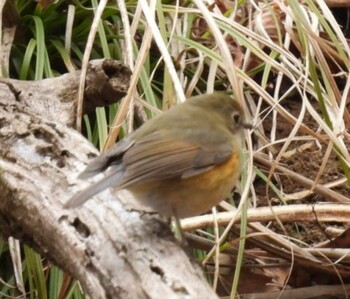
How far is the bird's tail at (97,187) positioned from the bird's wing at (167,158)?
0.7 inches

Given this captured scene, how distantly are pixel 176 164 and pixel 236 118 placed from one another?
0.38m

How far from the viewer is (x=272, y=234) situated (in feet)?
9.13

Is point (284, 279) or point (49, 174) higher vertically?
point (49, 174)

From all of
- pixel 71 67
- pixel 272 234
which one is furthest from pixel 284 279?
pixel 71 67

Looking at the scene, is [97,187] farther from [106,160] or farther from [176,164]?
[176,164]

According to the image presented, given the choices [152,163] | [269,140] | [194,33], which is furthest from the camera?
[194,33]

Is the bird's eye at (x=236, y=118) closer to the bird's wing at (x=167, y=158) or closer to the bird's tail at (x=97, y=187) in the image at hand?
the bird's wing at (x=167, y=158)

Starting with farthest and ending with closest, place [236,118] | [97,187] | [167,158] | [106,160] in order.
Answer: [236,118] < [167,158] < [106,160] < [97,187]

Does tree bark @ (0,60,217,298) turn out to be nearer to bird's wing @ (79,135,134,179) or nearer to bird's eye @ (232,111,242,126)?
bird's wing @ (79,135,134,179)

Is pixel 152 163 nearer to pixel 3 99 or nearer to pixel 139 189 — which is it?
pixel 139 189

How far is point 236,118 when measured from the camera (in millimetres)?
2441

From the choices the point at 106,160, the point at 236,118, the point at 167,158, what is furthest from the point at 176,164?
the point at 236,118

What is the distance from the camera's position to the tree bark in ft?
5.77

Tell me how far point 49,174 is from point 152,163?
24cm
